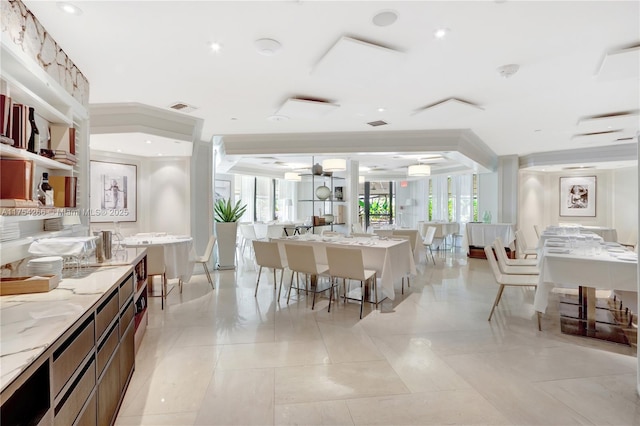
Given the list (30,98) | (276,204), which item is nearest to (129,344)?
(30,98)

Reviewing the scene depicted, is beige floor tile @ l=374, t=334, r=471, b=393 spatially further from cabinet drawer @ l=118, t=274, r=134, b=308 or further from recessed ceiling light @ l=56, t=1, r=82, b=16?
recessed ceiling light @ l=56, t=1, r=82, b=16

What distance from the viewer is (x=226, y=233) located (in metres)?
6.36

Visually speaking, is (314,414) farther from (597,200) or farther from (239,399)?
(597,200)

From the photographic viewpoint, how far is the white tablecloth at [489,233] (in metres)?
7.79

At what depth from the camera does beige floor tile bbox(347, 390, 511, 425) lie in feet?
6.43

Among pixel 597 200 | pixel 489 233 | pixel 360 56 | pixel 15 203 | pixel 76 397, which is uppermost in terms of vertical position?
pixel 360 56

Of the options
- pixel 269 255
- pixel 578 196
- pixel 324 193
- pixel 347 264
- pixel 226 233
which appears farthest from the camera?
pixel 578 196

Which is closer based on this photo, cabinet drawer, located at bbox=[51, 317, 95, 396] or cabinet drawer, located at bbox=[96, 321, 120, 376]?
cabinet drawer, located at bbox=[51, 317, 95, 396]

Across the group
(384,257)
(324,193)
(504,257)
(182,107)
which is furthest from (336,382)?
(324,193)

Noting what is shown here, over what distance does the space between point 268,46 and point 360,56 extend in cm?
78

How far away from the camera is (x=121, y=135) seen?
4.50 m

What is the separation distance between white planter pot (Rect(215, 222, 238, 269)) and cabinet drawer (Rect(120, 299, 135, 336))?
3.95m

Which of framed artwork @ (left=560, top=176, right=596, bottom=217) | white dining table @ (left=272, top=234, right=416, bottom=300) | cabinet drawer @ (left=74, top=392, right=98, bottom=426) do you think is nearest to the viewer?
cabinet drawer @ (left=74, top=392, right=98, bottom=426)

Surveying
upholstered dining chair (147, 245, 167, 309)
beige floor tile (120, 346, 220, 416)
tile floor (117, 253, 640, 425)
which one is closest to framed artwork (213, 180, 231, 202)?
upholstered dining chair (147, 245, 167, 309)
